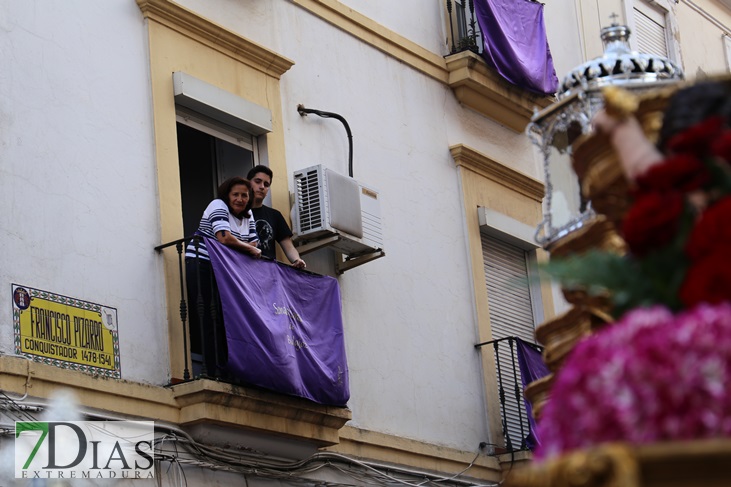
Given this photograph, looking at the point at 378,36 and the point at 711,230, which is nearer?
the point at 711,230

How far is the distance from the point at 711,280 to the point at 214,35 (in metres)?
9.74

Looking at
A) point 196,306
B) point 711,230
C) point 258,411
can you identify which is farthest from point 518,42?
point 711,230

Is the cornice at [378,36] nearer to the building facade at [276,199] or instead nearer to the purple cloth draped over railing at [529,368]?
the building facade at [276,199]

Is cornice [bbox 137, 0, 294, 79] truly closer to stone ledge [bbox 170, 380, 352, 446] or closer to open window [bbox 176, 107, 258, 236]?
open window [bbox 176, 107, 258, 236]

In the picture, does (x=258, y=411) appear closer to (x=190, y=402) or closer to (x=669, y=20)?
(x=190, y=402)

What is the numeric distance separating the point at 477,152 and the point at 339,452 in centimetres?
455

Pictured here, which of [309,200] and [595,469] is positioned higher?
[309,200]

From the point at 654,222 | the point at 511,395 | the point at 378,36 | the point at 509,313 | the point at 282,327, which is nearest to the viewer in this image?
the point at 654,222

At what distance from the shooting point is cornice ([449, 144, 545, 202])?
1630 centimetres

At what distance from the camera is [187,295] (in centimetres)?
1191

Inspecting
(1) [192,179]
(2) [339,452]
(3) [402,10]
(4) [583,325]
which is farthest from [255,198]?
(4) [583,325]

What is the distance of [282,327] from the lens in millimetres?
12188

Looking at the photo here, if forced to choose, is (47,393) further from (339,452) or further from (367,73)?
(367,73)

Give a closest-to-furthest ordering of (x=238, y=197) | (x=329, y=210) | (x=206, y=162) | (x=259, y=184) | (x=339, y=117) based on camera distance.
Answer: (x=238, y=197), (x=259, y=184), (x=329, y=210), (x=206, y=162), (x=339, y=117)
